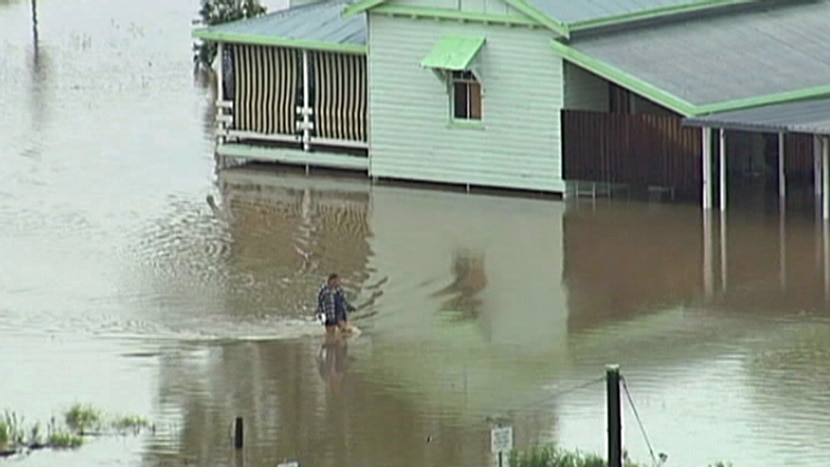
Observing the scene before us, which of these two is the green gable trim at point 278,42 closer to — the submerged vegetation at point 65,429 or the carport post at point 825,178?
the carport post at point 825,178

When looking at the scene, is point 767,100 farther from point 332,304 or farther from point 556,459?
point 556,459

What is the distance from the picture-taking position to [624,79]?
38938mm

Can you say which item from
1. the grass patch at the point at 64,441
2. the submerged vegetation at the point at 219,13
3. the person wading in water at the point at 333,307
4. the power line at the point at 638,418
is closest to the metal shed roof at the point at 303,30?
the submerged vegetation at the point at 219,13

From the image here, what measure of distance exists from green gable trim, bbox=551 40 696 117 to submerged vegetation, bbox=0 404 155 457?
43.8ft

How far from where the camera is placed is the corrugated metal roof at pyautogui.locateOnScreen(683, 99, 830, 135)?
37.1m

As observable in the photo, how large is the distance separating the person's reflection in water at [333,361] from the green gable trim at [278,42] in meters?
12.6

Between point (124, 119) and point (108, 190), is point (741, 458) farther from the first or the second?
point (124, 119)

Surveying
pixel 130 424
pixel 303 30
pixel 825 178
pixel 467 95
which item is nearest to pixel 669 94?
pixel 825 178

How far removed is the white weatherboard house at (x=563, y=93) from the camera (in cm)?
3909

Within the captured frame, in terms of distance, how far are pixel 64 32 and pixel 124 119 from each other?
591 inches

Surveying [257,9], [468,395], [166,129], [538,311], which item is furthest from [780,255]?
[257,9]

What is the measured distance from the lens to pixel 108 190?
4225 cm

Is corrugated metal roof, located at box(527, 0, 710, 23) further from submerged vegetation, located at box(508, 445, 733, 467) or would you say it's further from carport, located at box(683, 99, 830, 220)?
submerged vegetation, located at box(508, 445, 733, 467)

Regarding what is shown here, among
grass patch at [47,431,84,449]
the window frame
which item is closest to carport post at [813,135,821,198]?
the window frame
